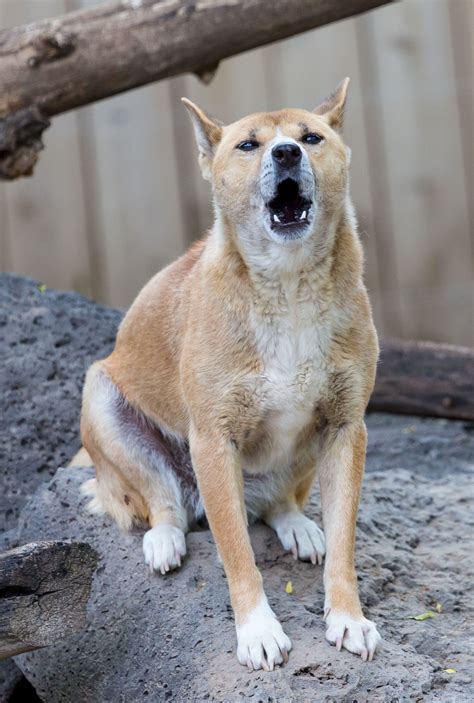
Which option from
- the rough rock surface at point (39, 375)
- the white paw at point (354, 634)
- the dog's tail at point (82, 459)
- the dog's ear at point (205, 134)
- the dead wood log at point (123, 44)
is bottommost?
the white paw at point (354, 634)

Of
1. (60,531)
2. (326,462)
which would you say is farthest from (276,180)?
(60,531)

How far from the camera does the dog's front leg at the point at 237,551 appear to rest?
2902mm

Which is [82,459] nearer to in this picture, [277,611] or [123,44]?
[277,611]

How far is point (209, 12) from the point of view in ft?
14.4

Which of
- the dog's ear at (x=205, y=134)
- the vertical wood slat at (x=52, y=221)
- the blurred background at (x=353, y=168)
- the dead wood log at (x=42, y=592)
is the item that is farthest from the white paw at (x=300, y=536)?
the vertical wood slat at (x=52, y=221)

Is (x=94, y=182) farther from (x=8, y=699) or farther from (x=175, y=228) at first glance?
(x=8, y=699)

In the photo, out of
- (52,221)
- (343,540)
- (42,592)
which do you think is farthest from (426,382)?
(42,592)

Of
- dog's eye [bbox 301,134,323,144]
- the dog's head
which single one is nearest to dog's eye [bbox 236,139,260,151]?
the dog's head

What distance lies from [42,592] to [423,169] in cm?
433

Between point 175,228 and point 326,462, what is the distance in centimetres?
332

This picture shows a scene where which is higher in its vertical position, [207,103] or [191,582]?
[207,103]

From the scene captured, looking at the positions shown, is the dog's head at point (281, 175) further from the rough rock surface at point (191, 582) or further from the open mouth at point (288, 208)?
the rough rock surface at point (191, 582)

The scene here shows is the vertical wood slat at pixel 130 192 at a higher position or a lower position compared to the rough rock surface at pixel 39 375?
higher

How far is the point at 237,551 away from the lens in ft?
10.2
